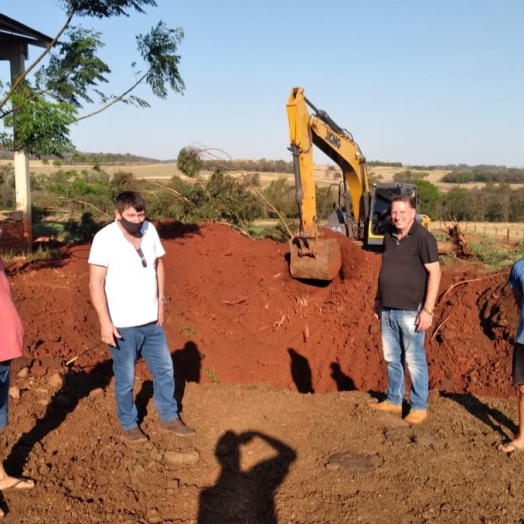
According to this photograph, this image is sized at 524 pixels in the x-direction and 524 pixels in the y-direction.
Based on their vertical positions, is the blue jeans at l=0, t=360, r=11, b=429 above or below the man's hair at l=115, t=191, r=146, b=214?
below

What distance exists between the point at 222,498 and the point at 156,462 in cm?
65

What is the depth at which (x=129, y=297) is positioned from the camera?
4.50 meters

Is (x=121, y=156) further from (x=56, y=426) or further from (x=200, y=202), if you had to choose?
(x=56, y=426)

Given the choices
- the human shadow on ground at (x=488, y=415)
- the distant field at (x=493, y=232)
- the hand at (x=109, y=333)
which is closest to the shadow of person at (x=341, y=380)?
the human shadow on ground at (x=488, y=415)

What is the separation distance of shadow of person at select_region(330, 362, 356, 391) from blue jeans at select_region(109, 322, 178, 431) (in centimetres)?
466

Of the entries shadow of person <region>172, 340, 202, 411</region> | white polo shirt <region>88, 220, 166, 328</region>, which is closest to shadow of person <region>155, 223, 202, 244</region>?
shadow of person <region>172, 340, 202, 411</region>

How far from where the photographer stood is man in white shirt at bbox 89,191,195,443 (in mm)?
4391

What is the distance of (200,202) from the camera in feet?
54.0

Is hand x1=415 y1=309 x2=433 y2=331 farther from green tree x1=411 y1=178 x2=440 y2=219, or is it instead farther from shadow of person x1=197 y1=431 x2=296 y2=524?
green tree x1=411 y1=178 x2=440 y2=219

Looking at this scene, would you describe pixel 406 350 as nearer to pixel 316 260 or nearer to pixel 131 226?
pixel 131 226

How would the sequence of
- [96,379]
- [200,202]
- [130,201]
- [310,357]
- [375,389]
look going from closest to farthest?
[130,201]
[96,379]
[375,389]
[310,357]
[200,202]

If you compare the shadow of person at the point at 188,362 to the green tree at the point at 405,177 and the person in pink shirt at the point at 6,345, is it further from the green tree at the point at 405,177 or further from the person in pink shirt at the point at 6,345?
the green tree at the point at 405,177

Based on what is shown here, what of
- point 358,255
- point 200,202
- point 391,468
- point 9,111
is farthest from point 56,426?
point 200,202

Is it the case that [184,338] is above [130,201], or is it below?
below
